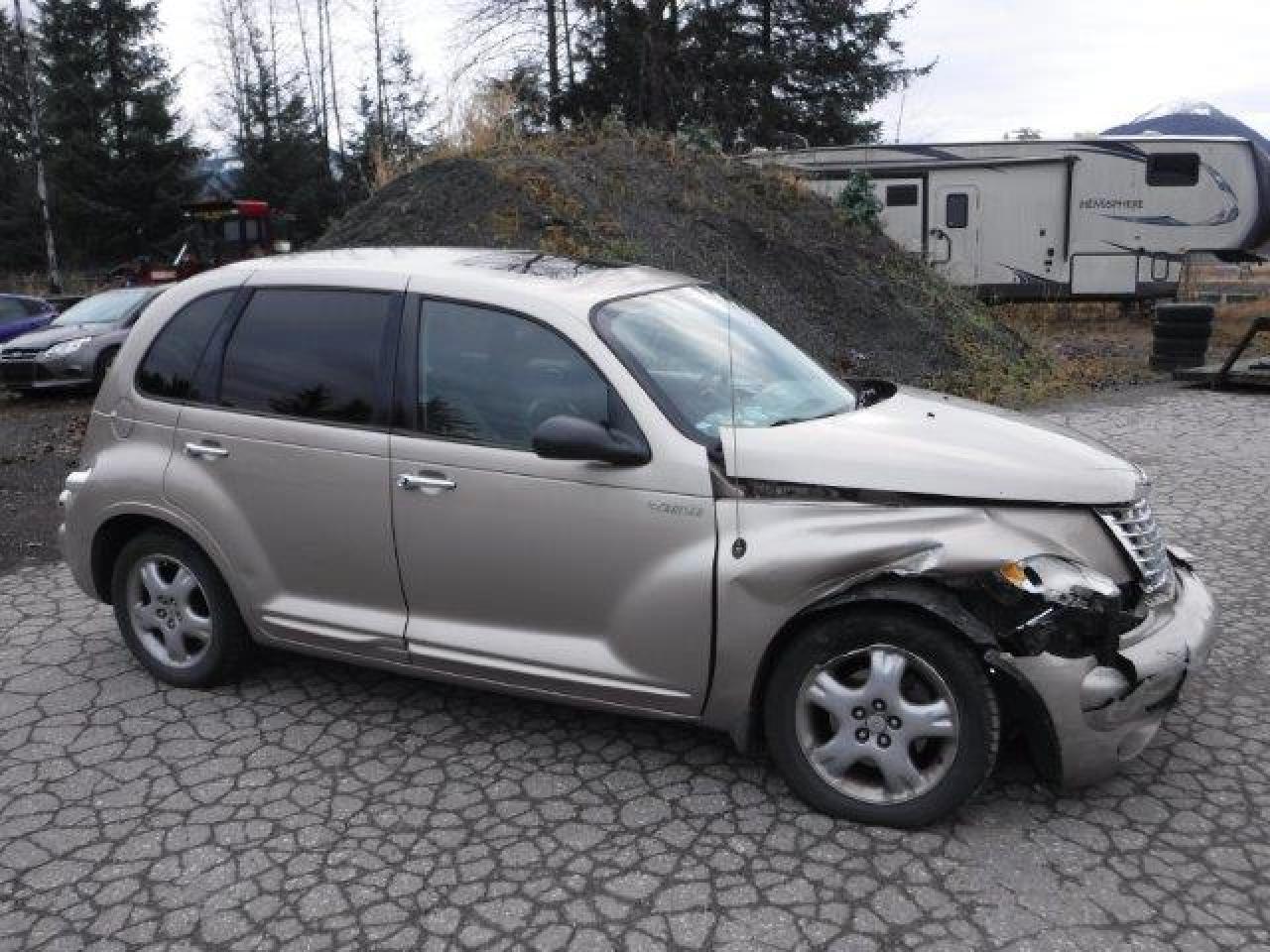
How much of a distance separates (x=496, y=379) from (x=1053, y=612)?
1974mm

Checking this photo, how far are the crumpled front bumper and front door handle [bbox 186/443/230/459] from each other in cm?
295

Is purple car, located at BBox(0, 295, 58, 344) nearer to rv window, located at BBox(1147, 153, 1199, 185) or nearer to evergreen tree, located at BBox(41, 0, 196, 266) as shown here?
rv window, located at BBox(1147, 153, 1199, 185)

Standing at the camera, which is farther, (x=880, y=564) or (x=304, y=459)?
(x=304, y=459)

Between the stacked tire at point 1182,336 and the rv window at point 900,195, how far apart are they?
22.6 ft

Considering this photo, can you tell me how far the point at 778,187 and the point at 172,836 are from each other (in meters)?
12.6

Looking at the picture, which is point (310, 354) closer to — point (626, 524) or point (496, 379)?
point (496, 379)

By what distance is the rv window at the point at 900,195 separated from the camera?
20266 millimetres

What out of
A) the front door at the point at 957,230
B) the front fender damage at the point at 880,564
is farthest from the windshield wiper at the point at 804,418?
the front door at the point at 957,230

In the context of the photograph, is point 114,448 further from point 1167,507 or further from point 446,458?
point 1167,507

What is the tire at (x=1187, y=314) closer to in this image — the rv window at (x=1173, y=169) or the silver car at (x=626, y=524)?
the rv window at (x=1173, y=169)

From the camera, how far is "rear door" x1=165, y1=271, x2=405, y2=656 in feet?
13.1

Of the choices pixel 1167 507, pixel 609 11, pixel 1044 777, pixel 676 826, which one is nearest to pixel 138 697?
pixel 676 826

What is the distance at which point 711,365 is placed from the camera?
4055 millimetres

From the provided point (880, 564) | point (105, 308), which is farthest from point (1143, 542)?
point (105, 308)
